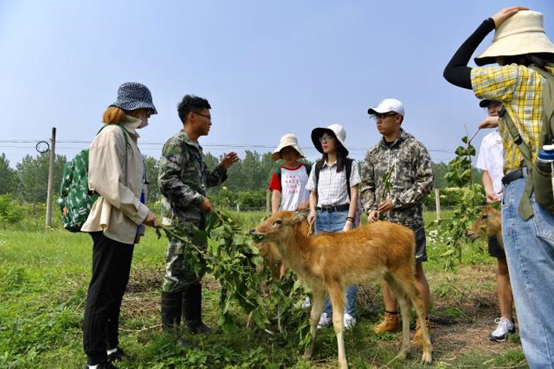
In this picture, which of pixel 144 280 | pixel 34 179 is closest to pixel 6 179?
pixel 34 179

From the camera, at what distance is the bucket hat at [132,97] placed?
14.9ft

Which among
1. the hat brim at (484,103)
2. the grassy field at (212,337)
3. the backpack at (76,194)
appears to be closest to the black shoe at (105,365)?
the grassy field at (212,337)

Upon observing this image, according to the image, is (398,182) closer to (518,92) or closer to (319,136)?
(319,136)

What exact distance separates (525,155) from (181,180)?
366 cm

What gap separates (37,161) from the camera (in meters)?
68.8

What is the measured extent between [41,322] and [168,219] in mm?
2156

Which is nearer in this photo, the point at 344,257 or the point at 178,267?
the point at 344,257

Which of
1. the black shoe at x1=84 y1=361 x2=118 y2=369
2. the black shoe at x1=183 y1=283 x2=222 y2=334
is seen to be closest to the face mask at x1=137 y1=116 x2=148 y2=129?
the black shoe at x1=183 y1=283 x2=222 y2=334

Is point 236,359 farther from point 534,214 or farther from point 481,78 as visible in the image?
point 481,78

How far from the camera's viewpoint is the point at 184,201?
5168 mm

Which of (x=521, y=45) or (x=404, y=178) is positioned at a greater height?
(x=521, y=45)

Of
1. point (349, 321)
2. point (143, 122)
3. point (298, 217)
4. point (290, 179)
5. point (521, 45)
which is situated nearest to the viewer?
point (521, 45)

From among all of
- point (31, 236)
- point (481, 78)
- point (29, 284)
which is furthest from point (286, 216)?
point (31, 236)

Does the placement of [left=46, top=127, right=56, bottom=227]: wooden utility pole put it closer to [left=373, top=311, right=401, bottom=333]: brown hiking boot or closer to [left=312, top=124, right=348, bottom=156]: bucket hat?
[left=312, top=124, right=348, bottom=156]: bucket hat
